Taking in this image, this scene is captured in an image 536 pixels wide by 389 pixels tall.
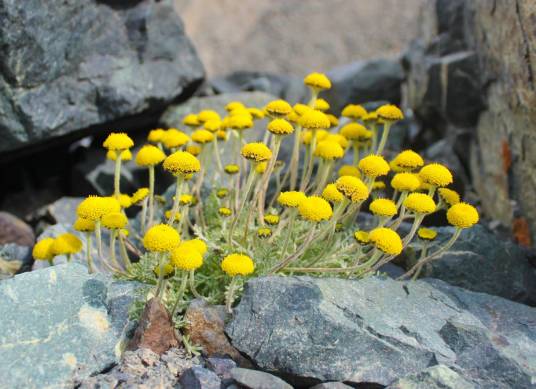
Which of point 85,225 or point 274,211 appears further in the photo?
point 274,211

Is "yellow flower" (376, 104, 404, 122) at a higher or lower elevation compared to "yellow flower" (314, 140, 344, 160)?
higher

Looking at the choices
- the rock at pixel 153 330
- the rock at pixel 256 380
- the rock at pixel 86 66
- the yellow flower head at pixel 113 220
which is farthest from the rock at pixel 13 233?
the rock at pixel 256 380

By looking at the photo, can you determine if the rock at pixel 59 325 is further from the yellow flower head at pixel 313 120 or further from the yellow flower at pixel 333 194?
the yellow flower head at pixel 313 120

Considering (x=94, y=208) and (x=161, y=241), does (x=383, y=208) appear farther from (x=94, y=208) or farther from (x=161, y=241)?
(x=94, y=208)

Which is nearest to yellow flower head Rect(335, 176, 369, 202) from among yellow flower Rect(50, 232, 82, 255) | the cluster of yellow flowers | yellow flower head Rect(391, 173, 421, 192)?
the cluster of yellow flowers

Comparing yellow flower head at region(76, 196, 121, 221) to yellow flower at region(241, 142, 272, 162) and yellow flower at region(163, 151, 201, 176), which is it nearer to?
yellow flower at region(163, 151, 201, 176)

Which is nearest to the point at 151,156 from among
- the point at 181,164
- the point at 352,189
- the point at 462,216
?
the point at 181,164
